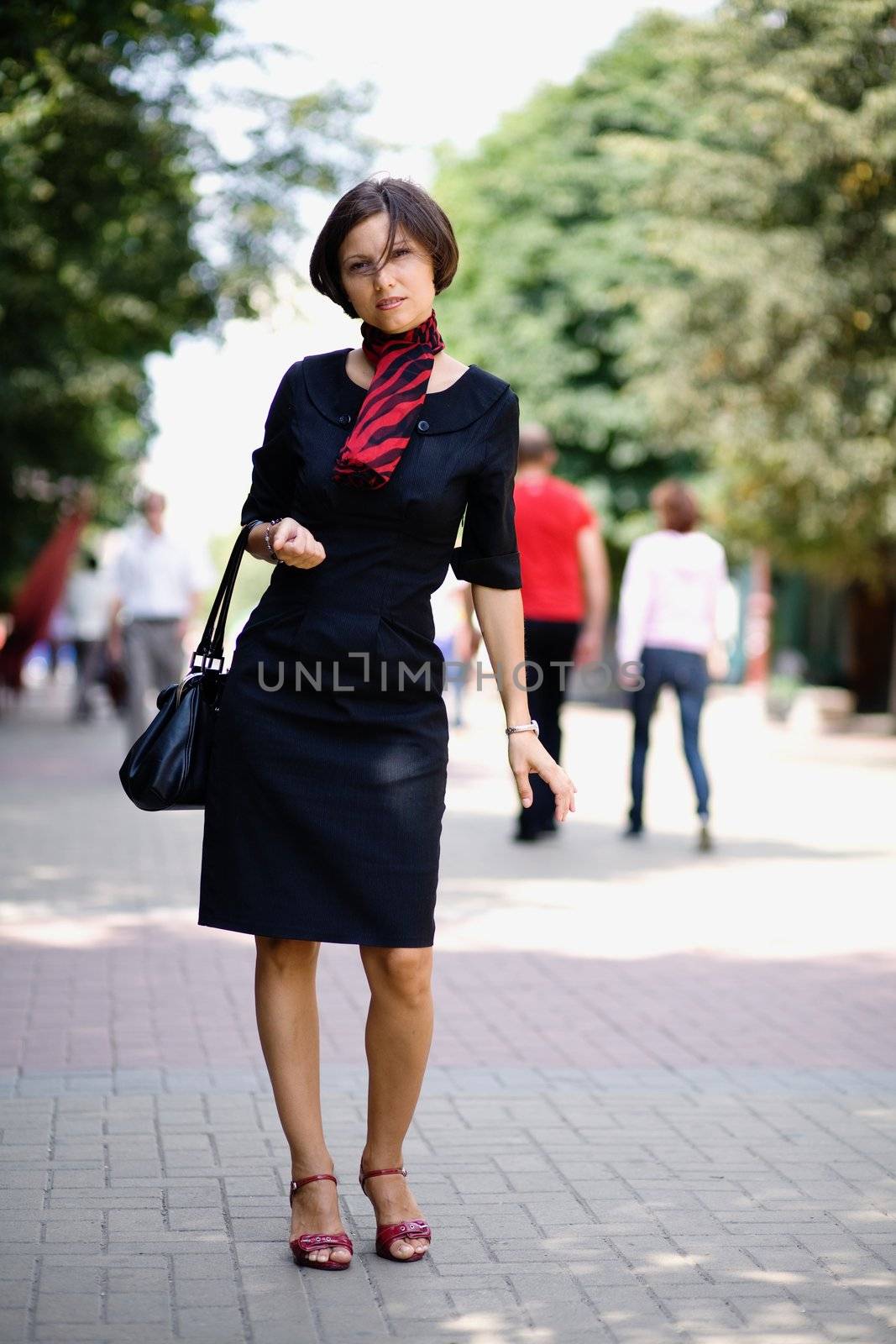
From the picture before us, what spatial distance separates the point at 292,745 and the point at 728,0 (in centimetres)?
1633

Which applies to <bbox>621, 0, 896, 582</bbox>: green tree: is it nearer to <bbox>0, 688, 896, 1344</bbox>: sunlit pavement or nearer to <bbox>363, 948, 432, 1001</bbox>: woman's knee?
<bbox>0, 688, 896, 1344</bbox>: sunlit pavement

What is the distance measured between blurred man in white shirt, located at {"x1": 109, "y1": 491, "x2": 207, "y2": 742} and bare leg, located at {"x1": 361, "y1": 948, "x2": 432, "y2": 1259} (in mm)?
9534

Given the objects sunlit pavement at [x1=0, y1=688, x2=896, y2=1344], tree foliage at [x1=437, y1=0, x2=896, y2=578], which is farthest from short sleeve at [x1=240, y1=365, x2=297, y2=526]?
tree foliage at [x1=437, y1=0, x2=896, y2=578]

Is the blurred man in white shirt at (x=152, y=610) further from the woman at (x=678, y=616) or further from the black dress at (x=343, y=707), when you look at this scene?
the black dress at (x=343, y=707)

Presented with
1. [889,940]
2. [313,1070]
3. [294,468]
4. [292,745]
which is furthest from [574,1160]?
[889,940]

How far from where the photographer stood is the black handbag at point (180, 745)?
→ 3750 millimetres

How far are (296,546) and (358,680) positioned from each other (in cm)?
32

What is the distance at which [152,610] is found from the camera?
13.3 meters

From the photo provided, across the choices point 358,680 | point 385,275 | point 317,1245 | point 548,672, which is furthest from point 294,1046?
point 548,672

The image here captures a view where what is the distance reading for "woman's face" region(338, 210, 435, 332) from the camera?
12.2 feet

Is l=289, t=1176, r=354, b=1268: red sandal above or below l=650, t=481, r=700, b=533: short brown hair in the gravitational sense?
below

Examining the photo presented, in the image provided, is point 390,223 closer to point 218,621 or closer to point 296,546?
point 296,546

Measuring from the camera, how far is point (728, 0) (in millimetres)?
18266

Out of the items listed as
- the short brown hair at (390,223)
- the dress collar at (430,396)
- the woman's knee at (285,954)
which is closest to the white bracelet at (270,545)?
the dress collar at (430,396)
